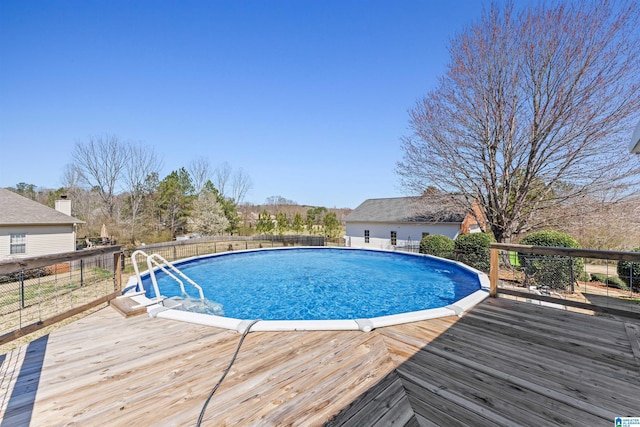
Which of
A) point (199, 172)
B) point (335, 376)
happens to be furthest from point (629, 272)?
point (199, 172)

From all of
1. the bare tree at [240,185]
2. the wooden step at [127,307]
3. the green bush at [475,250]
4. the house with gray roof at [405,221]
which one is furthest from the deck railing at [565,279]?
the bare tree at [240,185]

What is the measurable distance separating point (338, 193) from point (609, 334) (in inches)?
1263

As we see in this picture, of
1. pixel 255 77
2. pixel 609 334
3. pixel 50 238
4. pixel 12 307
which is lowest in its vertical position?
pixel 12 307

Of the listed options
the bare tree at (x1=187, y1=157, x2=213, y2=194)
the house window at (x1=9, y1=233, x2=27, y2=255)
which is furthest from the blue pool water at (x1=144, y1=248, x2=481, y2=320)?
the bare tree at (x1=187, y1=157, x2=213, y2=194)

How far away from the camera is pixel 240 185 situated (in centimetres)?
2725

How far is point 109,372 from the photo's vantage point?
231 cm

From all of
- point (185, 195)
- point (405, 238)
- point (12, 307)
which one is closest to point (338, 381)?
point (12, 307)

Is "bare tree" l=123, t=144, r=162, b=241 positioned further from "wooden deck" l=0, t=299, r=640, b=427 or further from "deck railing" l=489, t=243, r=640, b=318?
"deck railing" l=489, t=243, r=640, b=318

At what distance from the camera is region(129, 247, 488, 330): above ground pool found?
366 centimetres

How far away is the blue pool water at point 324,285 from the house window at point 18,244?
27.6 ft

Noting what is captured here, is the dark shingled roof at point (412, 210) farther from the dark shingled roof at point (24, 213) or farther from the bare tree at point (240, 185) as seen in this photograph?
the dark shingled roof at point (24, 213)

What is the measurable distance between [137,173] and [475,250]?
25048 mm

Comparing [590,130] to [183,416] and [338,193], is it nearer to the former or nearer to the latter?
[183,416]

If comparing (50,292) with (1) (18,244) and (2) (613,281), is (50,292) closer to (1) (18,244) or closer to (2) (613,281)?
(1) (18,244)
